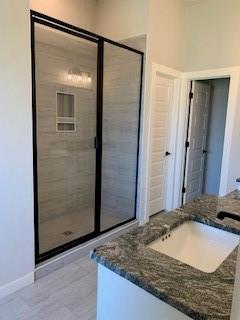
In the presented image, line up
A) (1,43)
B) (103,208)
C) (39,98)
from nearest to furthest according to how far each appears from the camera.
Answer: (1,43)
(39,98)
(103,208)

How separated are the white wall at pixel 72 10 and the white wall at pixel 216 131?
233 centimetres

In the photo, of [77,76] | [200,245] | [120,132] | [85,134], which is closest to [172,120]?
[120,132]

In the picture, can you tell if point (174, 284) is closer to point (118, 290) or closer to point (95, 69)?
point (118, 290)

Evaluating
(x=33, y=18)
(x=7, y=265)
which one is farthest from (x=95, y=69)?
(x=7, y=265)

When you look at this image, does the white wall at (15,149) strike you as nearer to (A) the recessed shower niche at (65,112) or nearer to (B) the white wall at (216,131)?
(A) the recessed shower niche at (65,112)

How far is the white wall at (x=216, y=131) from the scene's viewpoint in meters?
4.60

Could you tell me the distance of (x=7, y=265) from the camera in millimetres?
2102

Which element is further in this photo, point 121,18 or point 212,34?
point 212,34

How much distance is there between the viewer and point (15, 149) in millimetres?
2023

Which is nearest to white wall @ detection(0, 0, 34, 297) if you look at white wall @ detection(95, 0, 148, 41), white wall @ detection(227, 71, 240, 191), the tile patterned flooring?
the tile patterned flooring

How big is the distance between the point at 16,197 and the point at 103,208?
140 cm

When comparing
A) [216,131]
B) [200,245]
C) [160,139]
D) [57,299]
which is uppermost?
[216,131]

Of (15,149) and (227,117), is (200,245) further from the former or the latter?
(227,117)

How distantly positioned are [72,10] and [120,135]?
1.87m
